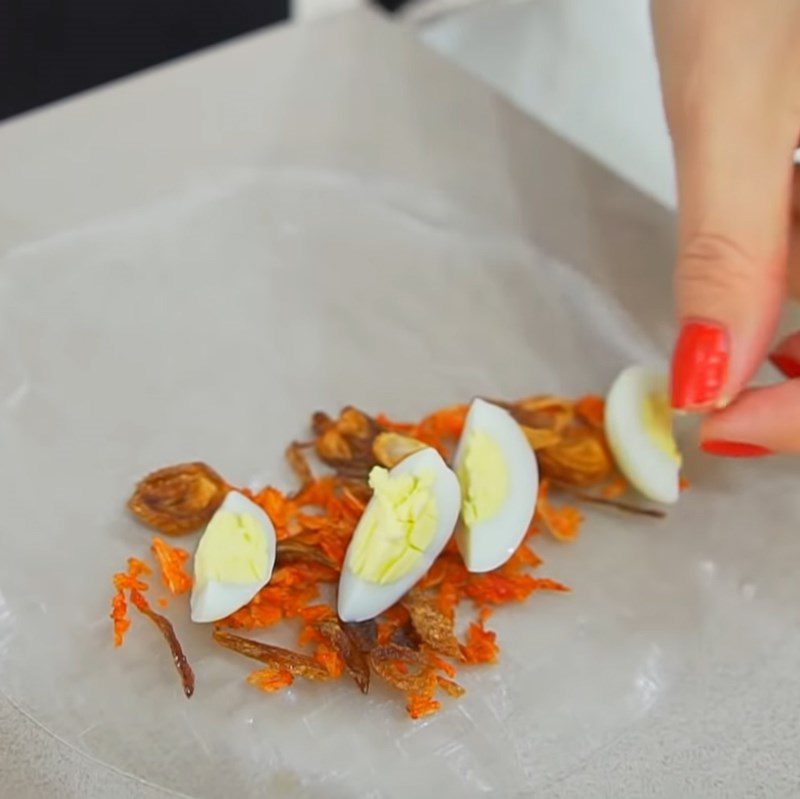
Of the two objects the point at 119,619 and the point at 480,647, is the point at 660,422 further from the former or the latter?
the point at 119,619

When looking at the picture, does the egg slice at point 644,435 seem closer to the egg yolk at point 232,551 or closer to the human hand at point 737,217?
the human hand at point 737,217

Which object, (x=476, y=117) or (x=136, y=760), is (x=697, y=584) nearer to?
(x=136, y=760)

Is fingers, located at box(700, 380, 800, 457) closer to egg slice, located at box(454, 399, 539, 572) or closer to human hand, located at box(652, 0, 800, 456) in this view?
human hand, located at box(652, 0, 800, 456)

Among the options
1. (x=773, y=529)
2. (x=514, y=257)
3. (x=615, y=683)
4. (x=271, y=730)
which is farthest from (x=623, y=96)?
A: (x=271, y=730)

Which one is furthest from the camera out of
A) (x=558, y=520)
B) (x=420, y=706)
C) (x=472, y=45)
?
(x=472, y=45)

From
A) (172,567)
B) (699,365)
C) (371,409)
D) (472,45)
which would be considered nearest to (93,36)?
(472,45)
